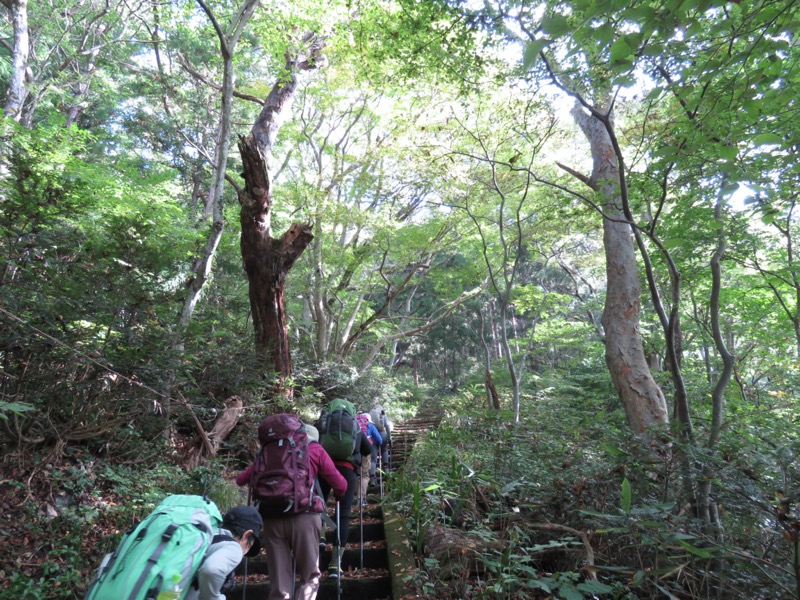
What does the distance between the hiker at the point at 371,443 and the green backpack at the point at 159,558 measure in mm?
2961

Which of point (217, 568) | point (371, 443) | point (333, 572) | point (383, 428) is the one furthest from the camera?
point (383, 428)

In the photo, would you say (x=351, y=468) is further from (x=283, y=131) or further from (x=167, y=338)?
(x=283, y=131)

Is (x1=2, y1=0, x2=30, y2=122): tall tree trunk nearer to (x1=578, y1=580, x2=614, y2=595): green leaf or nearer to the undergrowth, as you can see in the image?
the undergrowth

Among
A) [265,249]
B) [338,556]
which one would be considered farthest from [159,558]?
[265,249]

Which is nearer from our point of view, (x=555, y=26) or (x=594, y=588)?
(x=555, y=26)

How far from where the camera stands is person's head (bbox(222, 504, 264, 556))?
103 inches

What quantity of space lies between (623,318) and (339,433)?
4639 mm

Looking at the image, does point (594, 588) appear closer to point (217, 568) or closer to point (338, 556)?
point (217, 568)

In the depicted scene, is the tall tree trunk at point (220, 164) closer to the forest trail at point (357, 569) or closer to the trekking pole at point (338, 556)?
the forest trail at point (357, 569)

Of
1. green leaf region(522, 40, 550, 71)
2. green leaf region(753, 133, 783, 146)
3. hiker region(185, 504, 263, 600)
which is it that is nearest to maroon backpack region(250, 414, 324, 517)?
hiker region(185, 504, 263, 600)

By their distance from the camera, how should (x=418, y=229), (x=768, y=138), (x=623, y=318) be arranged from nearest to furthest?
(x=768, y=138), (x=623, y=318), (x=418, y=229)

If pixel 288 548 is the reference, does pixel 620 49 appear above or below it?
above

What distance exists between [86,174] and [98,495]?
6945 millimetres

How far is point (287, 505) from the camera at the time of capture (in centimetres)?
318
